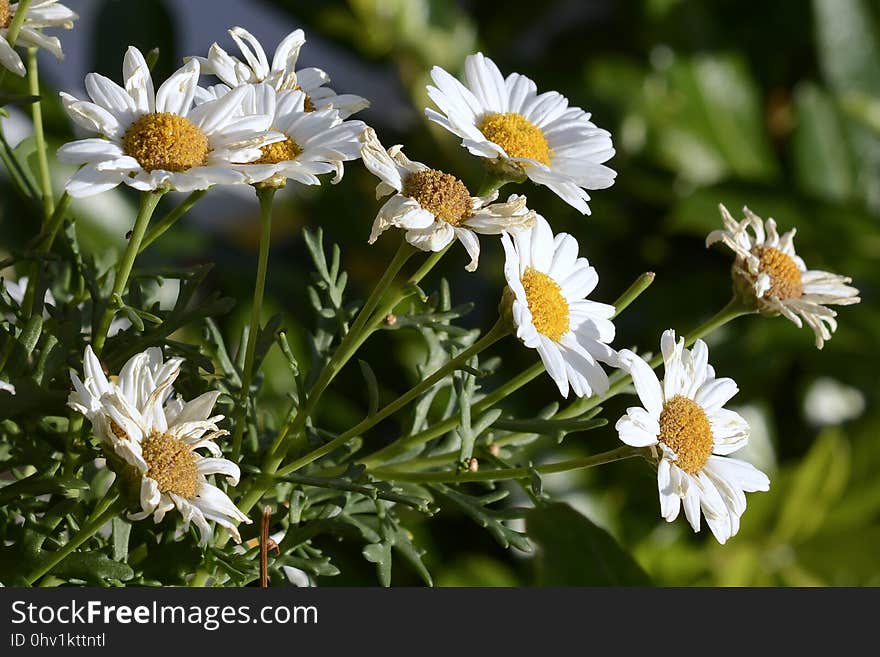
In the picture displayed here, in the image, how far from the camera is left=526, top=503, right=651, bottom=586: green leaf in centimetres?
59

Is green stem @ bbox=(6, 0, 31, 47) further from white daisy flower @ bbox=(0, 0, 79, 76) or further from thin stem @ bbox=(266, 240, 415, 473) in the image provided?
thin stem @ bbox=(266, 240, 415, 473)

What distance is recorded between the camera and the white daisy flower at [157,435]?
0.32m

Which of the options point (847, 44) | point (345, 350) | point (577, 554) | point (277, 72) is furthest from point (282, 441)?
point (847, 44)

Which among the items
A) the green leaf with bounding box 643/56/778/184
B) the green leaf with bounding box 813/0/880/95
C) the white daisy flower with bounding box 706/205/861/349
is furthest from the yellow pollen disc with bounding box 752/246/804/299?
the green leaf with bounding box 813/0/880/95

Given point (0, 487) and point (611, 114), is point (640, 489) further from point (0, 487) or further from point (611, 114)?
point (0, 487)

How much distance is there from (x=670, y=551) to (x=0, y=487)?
39.3 inches

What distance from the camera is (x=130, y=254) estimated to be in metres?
0.36

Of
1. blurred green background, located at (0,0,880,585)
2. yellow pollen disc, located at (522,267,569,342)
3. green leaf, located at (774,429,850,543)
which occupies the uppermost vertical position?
blurred green background, located at (0,0,880,585)

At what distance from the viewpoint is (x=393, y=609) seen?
0.43 meters

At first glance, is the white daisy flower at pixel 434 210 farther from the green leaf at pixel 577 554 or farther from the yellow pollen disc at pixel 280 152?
the green leaf at pixel 577 554

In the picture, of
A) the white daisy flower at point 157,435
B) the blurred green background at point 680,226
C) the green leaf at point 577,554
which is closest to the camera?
the white daisy flower at point 157,435

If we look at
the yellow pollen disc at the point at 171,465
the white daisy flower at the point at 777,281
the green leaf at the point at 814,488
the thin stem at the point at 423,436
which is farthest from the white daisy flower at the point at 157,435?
the green leaf at the point at 814,488

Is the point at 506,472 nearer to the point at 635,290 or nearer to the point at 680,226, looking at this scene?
the point at 635,290

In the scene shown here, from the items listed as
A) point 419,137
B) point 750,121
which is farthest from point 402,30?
point 750,121
